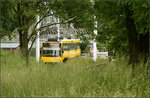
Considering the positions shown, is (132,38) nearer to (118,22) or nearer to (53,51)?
(118,22)

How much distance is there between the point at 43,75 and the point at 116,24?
3.10 metres

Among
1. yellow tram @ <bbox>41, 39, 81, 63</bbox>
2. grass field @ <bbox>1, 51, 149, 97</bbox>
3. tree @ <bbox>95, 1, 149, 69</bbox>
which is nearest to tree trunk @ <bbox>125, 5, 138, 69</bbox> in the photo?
tree @ <bbox>95, 1, 149, 69</bbox>

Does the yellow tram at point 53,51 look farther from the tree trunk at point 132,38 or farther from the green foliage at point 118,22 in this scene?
the tree trunk at point 132,38

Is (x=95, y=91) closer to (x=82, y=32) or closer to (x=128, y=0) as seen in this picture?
(x=128, y=0)

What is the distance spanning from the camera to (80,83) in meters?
6.02

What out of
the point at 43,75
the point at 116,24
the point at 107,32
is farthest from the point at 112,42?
the point at 43,75

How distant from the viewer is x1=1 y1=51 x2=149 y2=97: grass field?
18.2 feet

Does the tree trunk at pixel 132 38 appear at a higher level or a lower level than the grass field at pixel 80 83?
higher

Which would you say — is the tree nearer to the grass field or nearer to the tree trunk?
the tree trunk

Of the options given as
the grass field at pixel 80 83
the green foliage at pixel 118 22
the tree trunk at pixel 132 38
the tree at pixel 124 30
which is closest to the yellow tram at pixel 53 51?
the green foliage at pixel 118 22

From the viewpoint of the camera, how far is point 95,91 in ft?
18.7

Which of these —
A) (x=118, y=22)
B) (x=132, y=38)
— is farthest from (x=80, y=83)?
(x=118, y=22)

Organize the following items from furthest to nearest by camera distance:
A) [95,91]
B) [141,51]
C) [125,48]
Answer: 1. [125,48]
2. [141,51]
3. [95,91]

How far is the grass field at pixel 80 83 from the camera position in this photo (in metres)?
5.56
